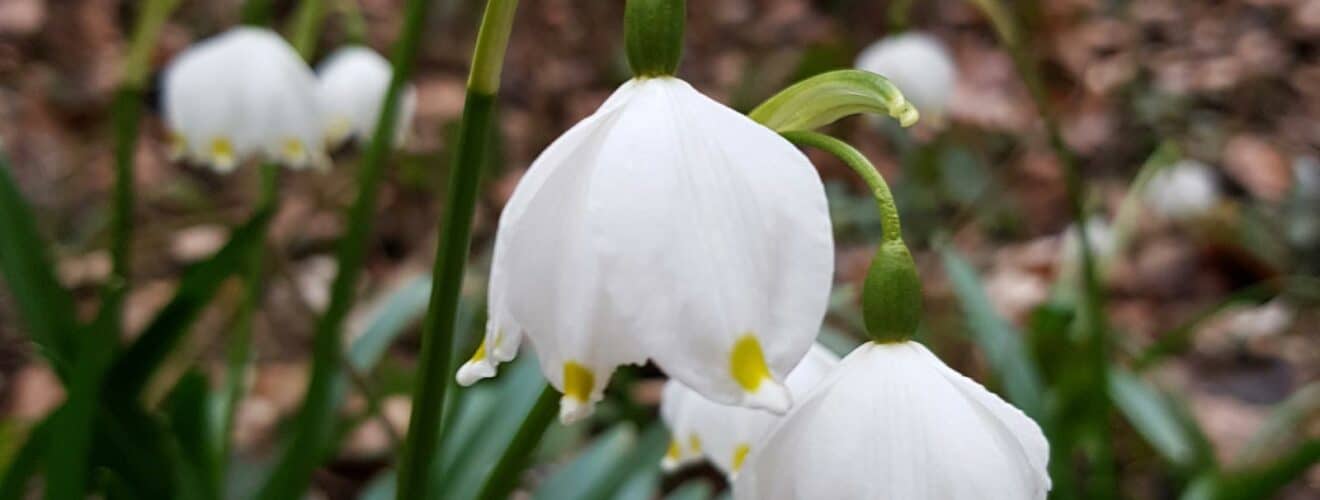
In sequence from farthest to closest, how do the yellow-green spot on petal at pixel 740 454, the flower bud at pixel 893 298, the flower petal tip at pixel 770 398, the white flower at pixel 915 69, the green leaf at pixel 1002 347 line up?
the white flower at pixel 915 69
the green leaf at pixel 1002 347
the yellow-green spot on petal at pixel 740 454
the flower bud at pixel 893 298
the flower petal tip at pixel 770 398

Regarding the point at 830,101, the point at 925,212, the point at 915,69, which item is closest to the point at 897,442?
the point at 830,101

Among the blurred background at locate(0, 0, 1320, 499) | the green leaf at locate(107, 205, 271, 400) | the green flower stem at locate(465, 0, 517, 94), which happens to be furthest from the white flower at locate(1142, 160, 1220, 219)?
the green flower stem at locate(465, 0, 517, 94)

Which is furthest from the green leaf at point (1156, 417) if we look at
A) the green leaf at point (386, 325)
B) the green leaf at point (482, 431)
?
the green leaf at point (386, 325)

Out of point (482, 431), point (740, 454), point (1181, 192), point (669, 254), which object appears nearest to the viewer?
point (669, 254)

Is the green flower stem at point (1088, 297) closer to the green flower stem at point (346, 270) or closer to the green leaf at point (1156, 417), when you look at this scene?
the green leaf at point (1156, 417)

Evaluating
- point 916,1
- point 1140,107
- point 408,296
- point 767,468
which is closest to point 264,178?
point 408,296

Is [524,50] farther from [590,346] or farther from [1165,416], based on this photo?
[590,346]

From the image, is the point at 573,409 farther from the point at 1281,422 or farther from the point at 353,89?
the point at 1281,422

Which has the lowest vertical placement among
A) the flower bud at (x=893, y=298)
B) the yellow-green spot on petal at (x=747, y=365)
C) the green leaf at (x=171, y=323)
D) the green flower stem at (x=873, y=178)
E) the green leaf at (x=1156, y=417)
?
the green leaf at (x=1156, y=417)
